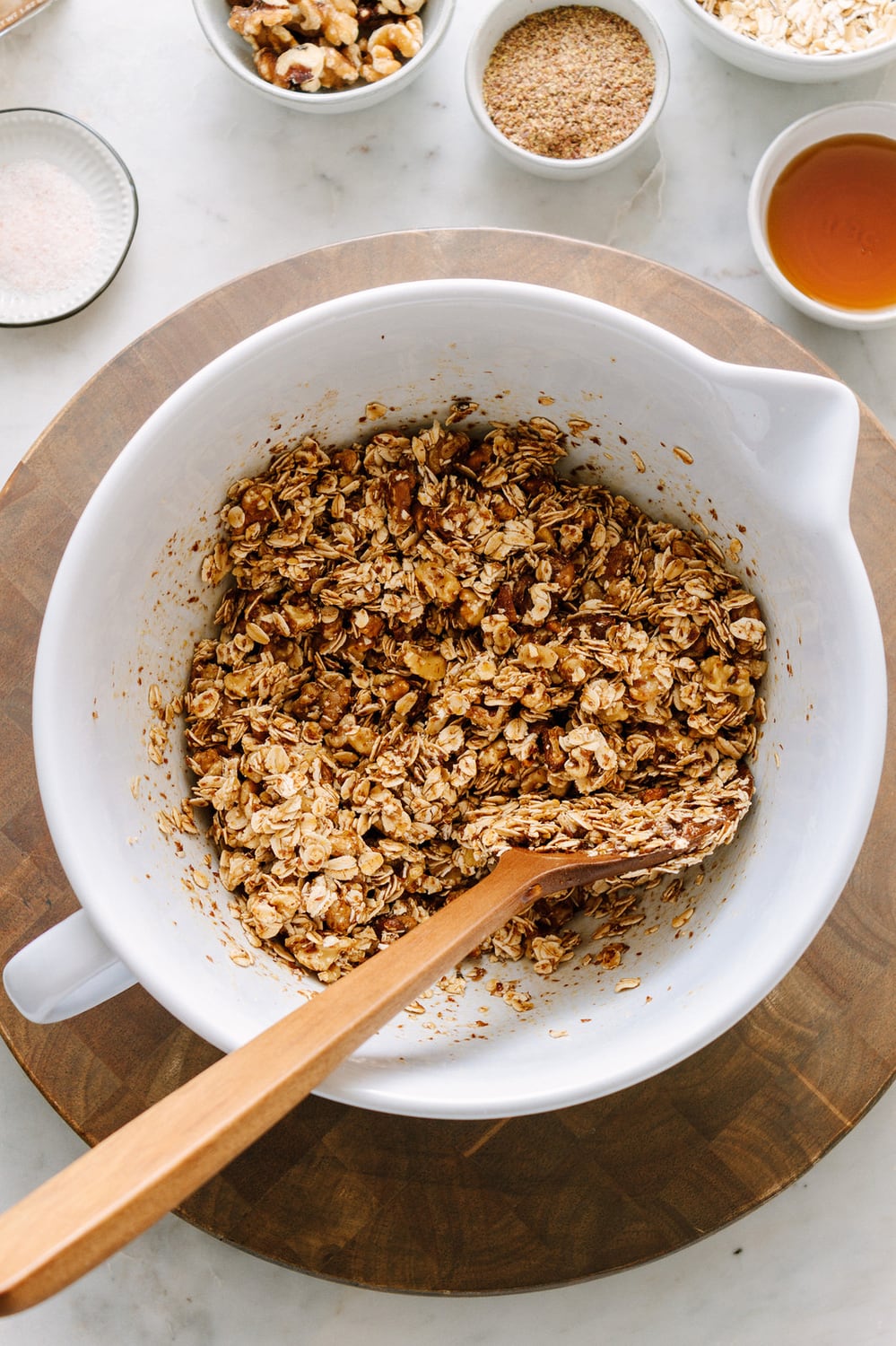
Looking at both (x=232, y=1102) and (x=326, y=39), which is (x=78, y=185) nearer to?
(x=326, y=39)

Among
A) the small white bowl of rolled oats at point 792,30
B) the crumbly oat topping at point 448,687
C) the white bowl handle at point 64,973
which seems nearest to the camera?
the white bowl handle at point 64,973

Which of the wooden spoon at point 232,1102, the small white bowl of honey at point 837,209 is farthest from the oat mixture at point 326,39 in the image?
the wooden spoon at point 232,1102

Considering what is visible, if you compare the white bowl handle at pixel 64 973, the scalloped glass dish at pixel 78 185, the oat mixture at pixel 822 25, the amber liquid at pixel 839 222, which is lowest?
the amber liquid at pixel 839 222

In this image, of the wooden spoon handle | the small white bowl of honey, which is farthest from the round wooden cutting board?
the small white bowl of honey

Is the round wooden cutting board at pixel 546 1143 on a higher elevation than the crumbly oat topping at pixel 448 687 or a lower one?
lower

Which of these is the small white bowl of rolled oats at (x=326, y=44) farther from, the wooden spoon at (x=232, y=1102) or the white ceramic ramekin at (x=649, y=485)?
the wooden spoon at (x=232, y=1102)

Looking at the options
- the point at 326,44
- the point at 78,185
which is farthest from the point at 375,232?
the point at 78,185
